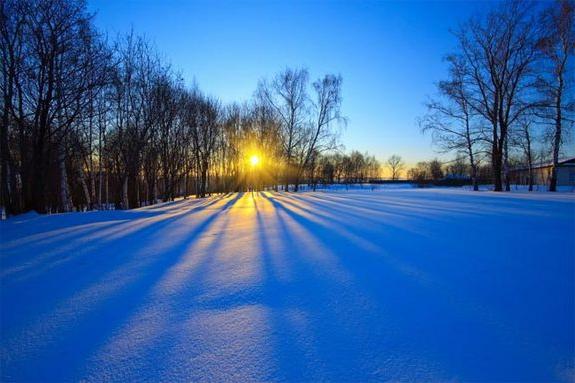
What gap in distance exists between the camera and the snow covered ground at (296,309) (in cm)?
158

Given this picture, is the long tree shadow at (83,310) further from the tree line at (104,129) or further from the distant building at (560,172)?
the distant building at (560,172)

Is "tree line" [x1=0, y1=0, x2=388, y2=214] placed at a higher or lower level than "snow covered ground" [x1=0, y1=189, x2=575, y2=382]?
higher

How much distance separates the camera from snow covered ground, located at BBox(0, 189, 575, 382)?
62.1 inches

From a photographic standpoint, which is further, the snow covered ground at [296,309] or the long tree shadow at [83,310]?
the long tree shadow at [83,310]

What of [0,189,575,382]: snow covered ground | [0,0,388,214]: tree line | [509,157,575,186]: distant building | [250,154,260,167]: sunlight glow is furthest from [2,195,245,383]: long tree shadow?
[509,157,575,186]: distant building

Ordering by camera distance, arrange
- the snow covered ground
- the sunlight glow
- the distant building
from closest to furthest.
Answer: the snow covered ground → the sunlight glow → the distant building

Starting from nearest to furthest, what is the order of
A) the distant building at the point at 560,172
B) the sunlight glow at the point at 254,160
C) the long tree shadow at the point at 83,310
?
1. the long tree shadow at the point at 83,310
2. the sunlight glow at the point at 254,160
3. the distant building at the point at 560,172

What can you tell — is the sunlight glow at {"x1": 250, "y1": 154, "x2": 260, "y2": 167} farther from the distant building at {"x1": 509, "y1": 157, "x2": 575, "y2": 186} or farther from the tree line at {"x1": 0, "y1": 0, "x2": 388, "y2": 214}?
the distant building at {"x1": 509, "y1": 157, "x2": 575, "y2": 186}

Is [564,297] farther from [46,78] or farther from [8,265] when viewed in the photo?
[46,78]

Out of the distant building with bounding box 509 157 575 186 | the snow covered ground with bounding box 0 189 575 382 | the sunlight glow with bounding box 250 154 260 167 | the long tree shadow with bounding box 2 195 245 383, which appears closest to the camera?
the snow covered ground with bounding box 0 189 575 382

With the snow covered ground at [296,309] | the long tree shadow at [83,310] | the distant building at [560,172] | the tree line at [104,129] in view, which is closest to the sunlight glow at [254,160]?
the tree line at [104,129]

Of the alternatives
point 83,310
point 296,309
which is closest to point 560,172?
point 296,309

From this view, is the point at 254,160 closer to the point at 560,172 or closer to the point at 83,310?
the point at 83,310

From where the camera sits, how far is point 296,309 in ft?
7.10
